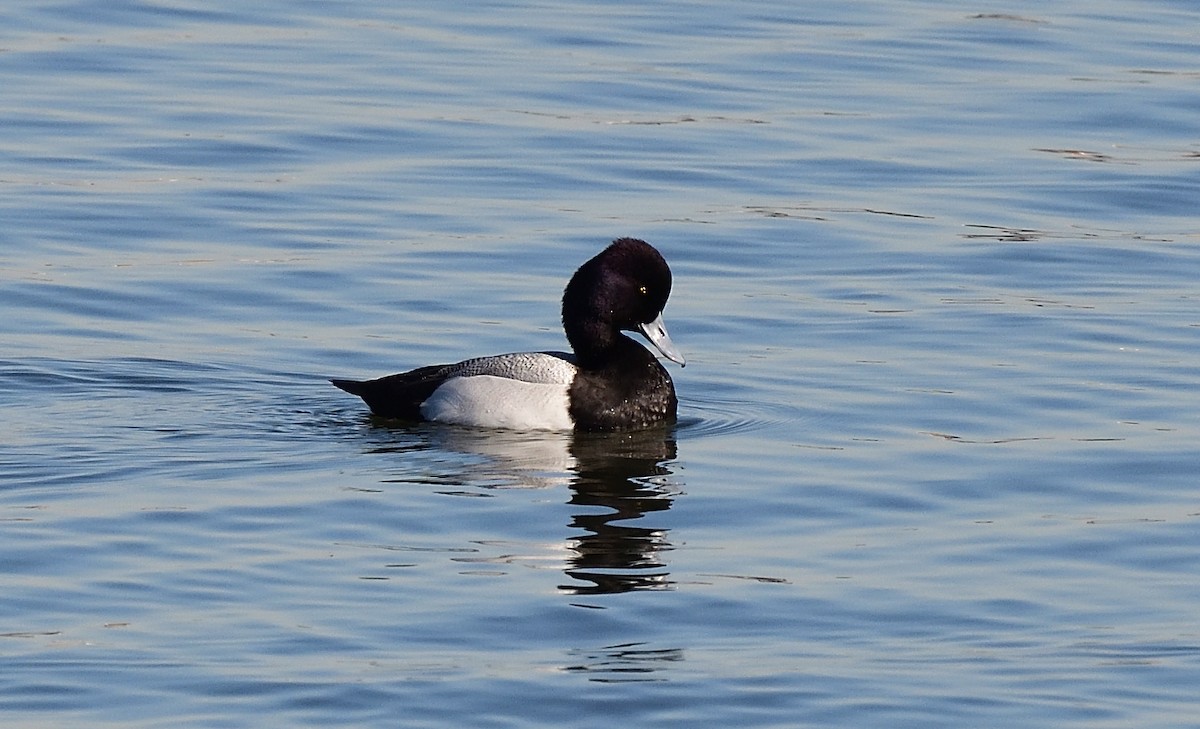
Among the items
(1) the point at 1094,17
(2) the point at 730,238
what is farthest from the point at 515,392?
(1) the point at 1094,17

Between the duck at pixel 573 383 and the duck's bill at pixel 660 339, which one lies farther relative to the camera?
the duck's bill at pixel 660 339

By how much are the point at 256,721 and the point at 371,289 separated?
25.7ft

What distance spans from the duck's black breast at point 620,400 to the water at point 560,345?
0.67ft

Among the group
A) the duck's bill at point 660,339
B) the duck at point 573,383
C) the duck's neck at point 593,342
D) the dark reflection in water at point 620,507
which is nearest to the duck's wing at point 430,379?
the duck at point 573,383

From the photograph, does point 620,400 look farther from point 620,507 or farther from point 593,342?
point 620,507

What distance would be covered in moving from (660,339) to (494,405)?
1.14 m

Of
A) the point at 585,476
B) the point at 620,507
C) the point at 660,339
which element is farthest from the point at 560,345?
the point at 620,507

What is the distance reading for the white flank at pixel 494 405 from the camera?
11.9 meters

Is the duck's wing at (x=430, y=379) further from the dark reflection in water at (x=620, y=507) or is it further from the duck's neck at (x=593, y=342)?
the dark reflection in water at (x=620, y=507)

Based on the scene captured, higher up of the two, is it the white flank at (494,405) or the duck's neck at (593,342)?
the duck's neck at (593,342)

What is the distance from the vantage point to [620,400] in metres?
12.0

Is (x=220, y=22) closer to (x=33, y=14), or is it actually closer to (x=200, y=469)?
(x=33, y=14)

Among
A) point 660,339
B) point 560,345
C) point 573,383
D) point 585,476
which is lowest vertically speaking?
point 585,476

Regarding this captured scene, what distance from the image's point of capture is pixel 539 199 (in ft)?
56.6
